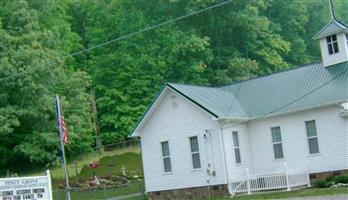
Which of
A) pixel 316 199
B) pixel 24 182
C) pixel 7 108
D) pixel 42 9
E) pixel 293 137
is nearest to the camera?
pixel 24 182

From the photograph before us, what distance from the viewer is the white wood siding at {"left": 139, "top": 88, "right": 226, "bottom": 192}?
100 feet

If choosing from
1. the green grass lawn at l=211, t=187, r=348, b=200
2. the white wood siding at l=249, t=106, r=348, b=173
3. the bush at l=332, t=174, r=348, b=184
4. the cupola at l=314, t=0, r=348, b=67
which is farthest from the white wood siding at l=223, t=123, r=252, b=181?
the cupola at l=314, t=0, r=348, b=67

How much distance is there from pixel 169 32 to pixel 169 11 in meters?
4.00

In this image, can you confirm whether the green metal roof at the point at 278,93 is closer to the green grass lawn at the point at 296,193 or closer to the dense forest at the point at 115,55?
the green grass lawn at the point at 296,193

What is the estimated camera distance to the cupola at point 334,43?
104 ft

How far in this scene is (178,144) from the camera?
105 feet

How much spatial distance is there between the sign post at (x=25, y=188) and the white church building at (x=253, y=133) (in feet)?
40.4

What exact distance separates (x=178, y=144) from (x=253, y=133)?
13.4ft

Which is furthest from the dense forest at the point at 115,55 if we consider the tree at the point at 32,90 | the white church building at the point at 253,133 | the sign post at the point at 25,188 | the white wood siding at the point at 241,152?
the sign post at the point at 25,188

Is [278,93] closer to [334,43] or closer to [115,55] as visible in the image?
[334,43]

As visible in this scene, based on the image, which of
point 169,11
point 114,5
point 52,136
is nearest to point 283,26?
point 169,11

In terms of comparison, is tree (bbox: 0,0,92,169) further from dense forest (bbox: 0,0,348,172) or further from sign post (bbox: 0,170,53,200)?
sign post (bbox: 0,170,53,200)

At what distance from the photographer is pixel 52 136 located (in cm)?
4597

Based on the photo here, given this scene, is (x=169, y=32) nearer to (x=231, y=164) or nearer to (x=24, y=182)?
(x=231, y=164)
